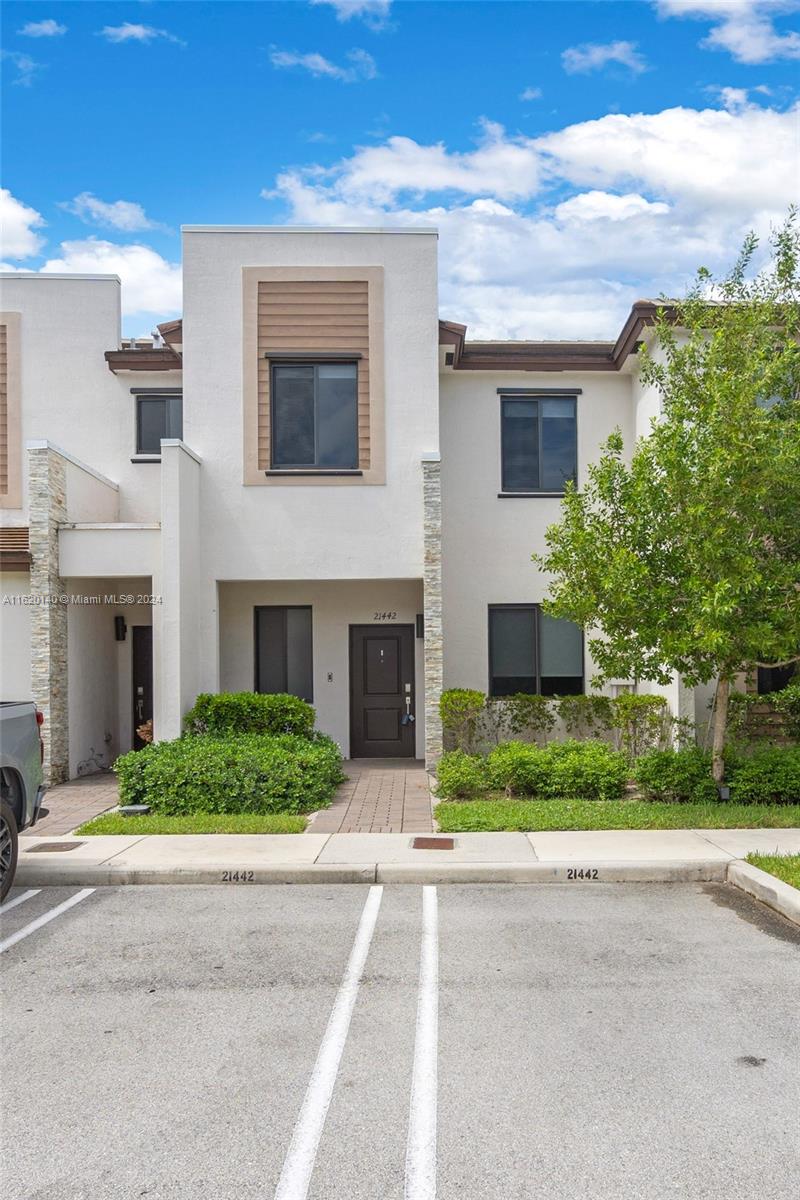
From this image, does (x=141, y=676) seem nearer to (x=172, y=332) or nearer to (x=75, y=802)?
(x=75, y=802)

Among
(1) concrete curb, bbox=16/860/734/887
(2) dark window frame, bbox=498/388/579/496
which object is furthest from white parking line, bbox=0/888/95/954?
(2) dark window frame, bbox=498/388/579/496

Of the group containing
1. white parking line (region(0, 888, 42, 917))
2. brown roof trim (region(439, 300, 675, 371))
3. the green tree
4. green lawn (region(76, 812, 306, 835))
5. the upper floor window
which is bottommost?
white parking line (region(0, 888, 42, 917))

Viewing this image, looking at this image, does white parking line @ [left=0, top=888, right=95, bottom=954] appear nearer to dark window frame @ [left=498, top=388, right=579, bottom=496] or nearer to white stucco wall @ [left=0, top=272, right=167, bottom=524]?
white stucco wall @ [left=0, top=272, right=167, bottom=524]

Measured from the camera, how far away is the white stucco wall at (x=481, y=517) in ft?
50.6

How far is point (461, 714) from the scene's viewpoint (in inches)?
529

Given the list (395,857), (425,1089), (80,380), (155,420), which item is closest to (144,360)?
(155,420)

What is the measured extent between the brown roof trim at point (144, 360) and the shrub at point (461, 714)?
7.26 metres

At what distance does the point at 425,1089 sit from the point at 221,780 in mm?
6705

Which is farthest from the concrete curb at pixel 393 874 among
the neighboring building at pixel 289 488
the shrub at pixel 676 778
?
the neighboring building at pixel 289 488

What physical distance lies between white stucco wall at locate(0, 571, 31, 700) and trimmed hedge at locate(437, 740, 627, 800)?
6.65 metres

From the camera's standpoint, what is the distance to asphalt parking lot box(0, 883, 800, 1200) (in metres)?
3.62

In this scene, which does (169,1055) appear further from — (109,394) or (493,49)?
(109,394)

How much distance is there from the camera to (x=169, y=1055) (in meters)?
4.70

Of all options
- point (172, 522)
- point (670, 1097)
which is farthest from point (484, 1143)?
point (172, 522)
